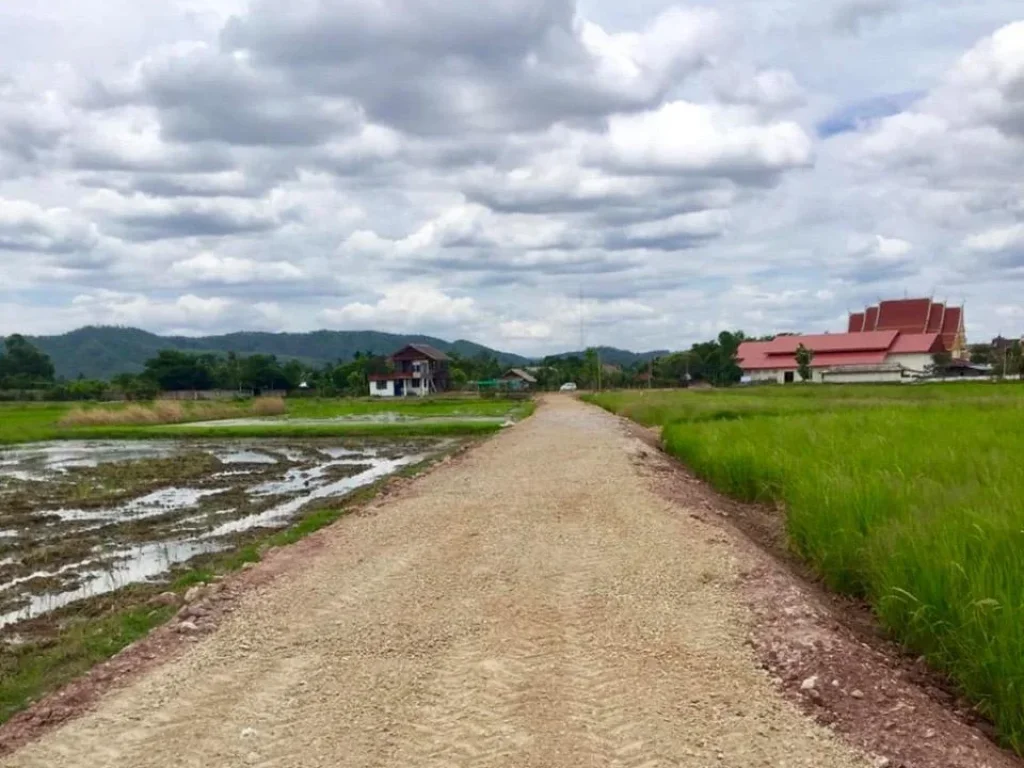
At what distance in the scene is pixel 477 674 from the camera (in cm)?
562

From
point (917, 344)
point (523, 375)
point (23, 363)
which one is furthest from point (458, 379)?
point (23, 363)

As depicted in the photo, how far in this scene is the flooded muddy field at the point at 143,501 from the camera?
1081cm

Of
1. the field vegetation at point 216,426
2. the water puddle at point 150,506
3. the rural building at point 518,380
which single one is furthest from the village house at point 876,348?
the water puddle at point 150,506

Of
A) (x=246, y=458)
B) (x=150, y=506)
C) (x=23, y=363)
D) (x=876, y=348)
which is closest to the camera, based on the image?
(x=150, y=506)

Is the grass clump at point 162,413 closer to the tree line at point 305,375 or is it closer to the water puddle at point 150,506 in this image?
the tree line at point 305,375

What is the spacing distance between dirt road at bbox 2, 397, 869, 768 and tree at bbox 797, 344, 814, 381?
67702mm

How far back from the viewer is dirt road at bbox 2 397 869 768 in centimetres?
459

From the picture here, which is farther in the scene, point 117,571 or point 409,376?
point 409,376

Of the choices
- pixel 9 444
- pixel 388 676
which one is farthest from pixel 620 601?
pixel 9 444

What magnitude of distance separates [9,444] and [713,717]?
115ft

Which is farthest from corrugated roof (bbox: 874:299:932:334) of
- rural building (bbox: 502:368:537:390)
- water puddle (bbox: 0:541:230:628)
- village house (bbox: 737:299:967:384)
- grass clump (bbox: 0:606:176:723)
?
grass clump (bbox: 0:606:176:723)

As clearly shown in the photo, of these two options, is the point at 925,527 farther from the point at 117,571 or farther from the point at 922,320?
the point at 922,320

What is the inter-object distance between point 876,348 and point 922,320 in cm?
889

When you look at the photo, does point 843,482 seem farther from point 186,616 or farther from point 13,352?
point 13,352
